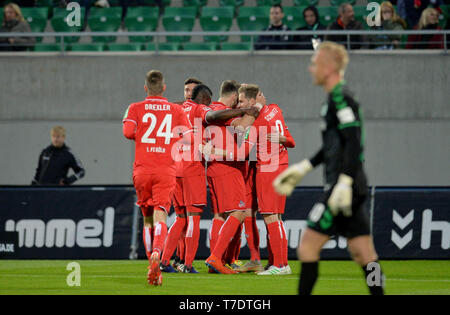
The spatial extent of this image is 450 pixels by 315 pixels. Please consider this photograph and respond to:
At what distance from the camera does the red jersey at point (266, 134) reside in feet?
34.4

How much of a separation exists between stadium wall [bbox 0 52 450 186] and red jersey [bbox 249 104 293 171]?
6.10 meters

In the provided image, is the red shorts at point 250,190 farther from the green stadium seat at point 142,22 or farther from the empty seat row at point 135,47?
the green stadium seat at point 142,22

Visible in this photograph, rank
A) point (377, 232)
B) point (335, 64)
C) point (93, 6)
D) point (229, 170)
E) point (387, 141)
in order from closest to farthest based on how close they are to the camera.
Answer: point (335, 64) → point (229, 170) → point (377, 232) → point (387, 141) → point (93, 6)

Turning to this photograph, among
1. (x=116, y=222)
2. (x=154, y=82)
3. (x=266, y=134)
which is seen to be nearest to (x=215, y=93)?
(x=116, y=222)

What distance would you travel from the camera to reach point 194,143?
419 inches

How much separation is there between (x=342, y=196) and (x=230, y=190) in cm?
473

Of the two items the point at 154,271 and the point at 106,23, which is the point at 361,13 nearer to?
the point at 106,23

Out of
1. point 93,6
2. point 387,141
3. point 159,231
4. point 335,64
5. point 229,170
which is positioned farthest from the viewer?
point 93,6

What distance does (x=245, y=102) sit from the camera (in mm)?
10750

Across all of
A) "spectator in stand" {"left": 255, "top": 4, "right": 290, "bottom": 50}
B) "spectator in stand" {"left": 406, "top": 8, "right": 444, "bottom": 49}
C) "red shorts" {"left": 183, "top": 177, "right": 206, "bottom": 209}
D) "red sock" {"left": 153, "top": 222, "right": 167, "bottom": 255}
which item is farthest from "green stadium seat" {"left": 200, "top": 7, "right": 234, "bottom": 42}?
"red sock" {"left": 153, "top": 222, "right": 167, "bottom": 255}

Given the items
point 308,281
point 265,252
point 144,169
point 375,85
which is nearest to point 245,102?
point 144,169

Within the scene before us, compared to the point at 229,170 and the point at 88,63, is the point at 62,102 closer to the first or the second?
the point at 88,63

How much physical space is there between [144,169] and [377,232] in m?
5.70
